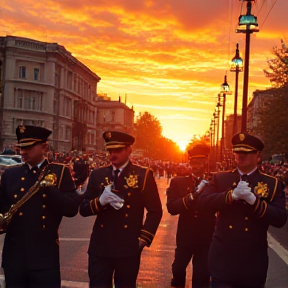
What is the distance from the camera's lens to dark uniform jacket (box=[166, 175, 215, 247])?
7.19 metres

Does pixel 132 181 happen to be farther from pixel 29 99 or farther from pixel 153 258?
pixel 29 99

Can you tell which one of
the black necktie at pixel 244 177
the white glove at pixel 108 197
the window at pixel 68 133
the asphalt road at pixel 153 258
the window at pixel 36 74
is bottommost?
the asphalt road at pixel 153 258

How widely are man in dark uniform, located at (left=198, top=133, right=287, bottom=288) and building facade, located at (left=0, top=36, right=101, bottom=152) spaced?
75717mm

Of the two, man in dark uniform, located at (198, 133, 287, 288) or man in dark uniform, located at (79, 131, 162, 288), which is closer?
man in dark uniform, located at (198, 133, 287, 288)

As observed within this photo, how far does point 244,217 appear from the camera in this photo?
16.4 feet

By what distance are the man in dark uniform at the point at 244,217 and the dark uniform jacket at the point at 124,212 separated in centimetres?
69

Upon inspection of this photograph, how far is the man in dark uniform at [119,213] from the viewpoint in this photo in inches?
211

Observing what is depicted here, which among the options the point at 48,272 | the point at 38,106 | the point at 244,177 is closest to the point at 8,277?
the point at 48,272

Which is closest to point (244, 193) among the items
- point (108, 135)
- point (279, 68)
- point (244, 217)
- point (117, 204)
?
point (244, 217)

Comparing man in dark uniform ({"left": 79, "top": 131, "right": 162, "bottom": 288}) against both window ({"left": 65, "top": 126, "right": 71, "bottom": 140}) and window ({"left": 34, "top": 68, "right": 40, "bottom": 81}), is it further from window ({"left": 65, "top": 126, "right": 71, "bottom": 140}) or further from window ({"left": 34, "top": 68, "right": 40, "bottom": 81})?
window ({"left": 65, "top": 126, "right": 71, "bottom": 140})

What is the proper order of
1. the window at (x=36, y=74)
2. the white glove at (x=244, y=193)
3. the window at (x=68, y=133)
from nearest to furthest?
the white glove at (x=244, y=193), the window at (x=36, y=74), the window at (x=68, y=133)

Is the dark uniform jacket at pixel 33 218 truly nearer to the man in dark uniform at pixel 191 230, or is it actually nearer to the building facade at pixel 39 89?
the man in dark uniform at pixel 191 230

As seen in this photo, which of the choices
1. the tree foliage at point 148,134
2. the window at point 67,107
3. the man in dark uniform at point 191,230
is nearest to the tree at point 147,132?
the tree foliage at point 148,134

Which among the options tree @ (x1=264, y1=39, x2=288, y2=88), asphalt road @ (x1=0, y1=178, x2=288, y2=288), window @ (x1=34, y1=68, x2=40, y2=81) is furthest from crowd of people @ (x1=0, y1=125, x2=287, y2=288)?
window @ (x1=34, y1=68, x2=40, y2=81)
